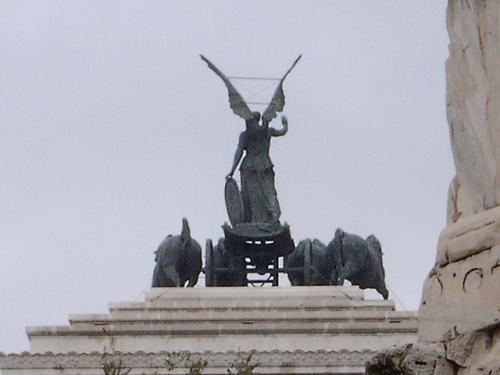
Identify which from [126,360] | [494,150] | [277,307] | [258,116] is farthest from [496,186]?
[258,116]

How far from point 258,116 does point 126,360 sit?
41.3ft

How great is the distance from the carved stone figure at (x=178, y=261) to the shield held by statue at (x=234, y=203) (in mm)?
2888

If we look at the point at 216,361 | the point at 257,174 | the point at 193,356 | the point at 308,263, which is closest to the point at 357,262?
the point at 308,263

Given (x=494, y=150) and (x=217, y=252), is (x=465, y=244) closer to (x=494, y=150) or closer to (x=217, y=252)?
(x=494, y=150)

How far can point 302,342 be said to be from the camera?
36344 millimetres

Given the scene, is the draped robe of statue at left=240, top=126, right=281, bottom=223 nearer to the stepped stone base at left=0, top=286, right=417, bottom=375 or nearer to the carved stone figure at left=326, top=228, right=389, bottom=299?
the carved stone figure at left=326, top=228, right=389, bottom=299

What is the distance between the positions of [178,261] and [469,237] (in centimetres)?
3197

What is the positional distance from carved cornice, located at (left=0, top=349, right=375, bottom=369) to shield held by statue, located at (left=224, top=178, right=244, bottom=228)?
9.44 meters

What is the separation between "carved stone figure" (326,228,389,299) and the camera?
40.6 metres

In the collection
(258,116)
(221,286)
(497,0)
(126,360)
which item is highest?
(258,116)

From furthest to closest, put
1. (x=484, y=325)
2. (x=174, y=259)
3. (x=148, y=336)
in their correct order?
(x=174, y=259)
(x=148, y=336)
(x=484, y=325)

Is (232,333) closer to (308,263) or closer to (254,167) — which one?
(308,263)

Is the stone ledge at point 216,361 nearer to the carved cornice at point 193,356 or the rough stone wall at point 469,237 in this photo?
the carved cornice at point 193,356

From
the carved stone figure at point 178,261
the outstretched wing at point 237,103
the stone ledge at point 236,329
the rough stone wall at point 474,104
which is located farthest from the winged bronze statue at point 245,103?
the rough stone wall at point 474,104
